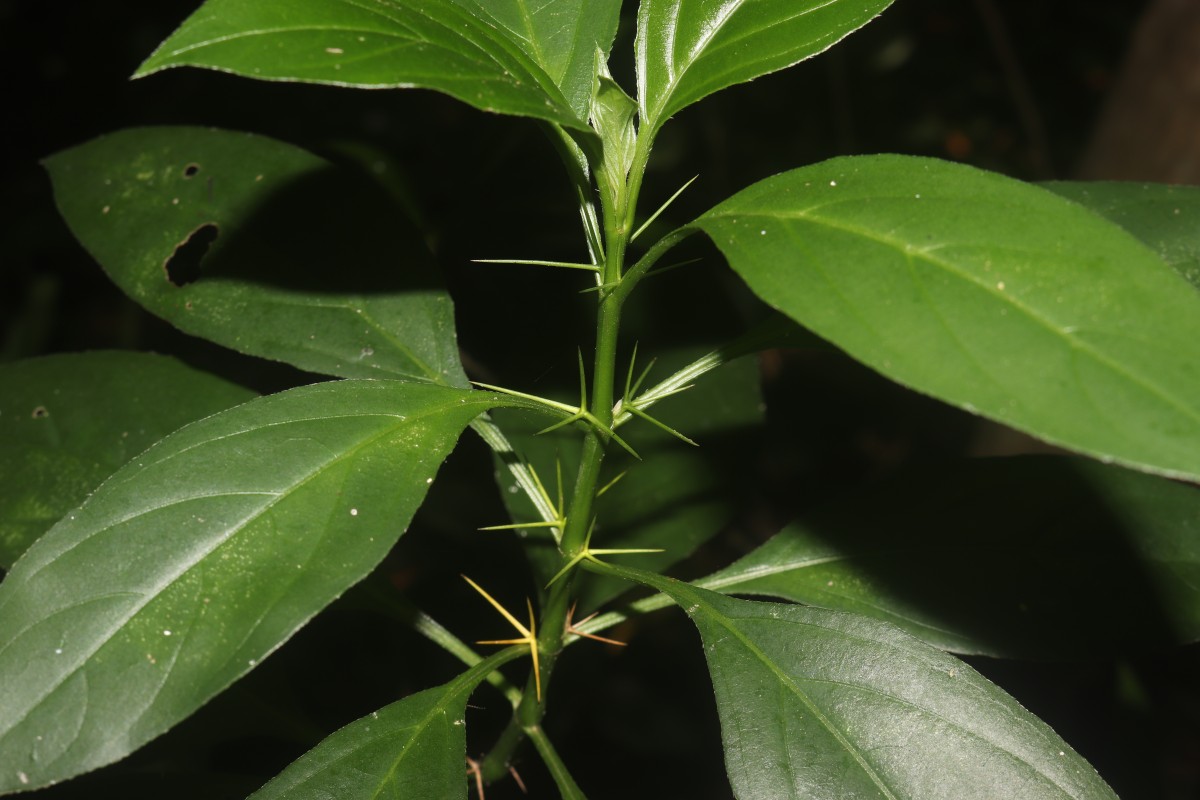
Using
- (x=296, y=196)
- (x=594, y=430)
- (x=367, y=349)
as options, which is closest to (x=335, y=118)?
(x=296, y=196)

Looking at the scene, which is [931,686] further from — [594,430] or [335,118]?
[335,118]

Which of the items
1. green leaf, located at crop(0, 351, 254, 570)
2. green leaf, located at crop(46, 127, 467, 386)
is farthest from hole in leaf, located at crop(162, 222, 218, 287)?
green leaf, located at crop(0, 351, 254, 570)

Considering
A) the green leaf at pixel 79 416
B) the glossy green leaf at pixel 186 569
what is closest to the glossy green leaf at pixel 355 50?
the glossy green leaf at pixel 186 569

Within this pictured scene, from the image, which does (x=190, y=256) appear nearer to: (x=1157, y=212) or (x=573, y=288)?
(x=573, y=288)

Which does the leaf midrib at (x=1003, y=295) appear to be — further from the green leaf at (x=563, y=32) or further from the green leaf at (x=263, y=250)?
the green leaf at (x=263, y=250)

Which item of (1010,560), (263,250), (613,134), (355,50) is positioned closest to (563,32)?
(613,134)

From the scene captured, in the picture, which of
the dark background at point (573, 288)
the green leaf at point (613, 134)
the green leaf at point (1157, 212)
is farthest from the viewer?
the dark background at point (573, 288)

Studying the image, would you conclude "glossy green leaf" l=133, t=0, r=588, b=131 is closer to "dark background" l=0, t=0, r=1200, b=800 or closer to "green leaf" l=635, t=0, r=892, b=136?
"green leaf" l=635, t=0, r=892, b=136
